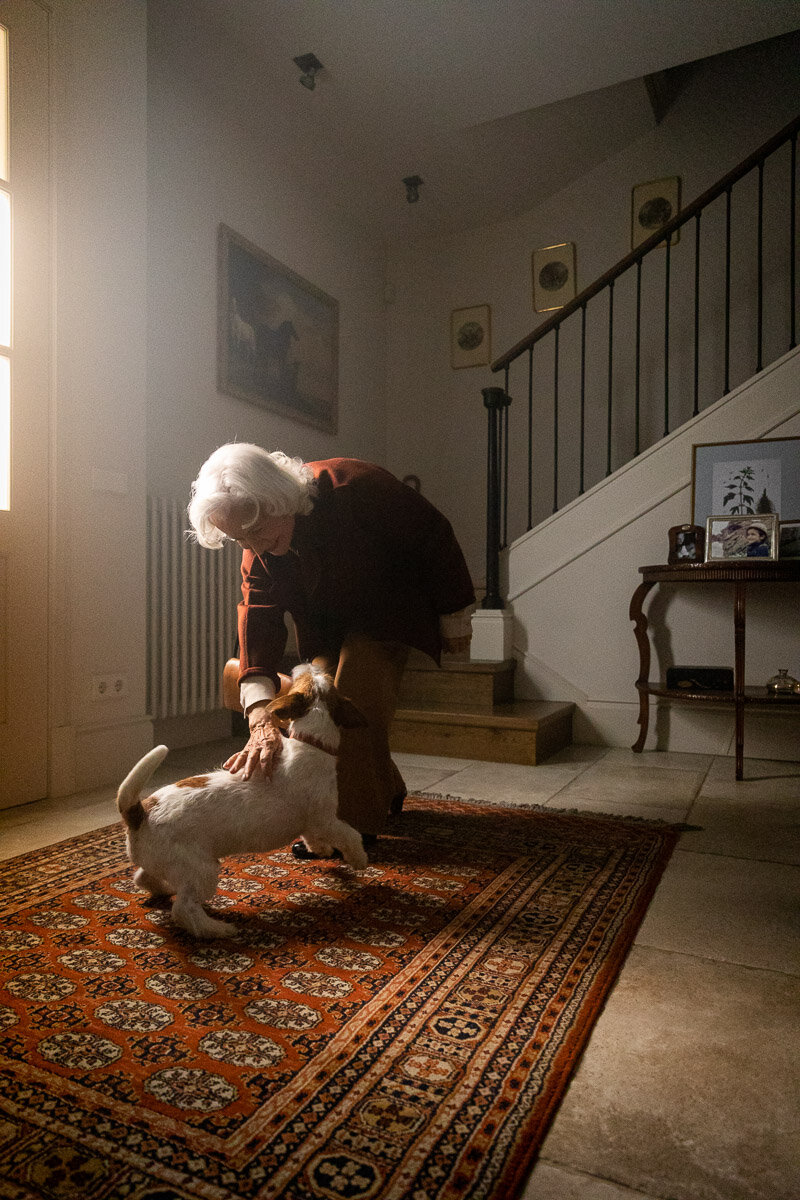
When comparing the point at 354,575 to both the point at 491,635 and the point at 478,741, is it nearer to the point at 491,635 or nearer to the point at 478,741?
the point at 478,741

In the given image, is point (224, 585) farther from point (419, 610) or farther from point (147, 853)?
point (147, 853)

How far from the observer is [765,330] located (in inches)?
174

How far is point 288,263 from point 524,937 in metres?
4.01

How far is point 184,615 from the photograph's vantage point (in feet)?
10.6

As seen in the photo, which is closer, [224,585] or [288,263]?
[224,585]

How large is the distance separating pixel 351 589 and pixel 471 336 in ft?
12.6

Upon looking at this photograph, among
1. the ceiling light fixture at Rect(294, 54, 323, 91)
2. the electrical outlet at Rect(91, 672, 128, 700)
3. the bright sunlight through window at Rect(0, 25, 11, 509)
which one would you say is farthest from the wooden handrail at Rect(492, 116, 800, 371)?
the electrical outlet at Rect(91, 672, 128, 700)

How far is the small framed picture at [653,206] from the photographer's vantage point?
4621mm

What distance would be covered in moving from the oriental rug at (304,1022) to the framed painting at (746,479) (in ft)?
6.52

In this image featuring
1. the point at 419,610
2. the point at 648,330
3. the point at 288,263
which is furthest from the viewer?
the point at 648,330

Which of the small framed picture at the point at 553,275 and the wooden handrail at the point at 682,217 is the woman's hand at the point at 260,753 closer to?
the wooden handrail at the point at 682,217

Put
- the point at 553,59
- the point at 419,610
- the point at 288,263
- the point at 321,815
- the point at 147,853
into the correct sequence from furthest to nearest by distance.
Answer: the point at 288,263
the point at 553,59
the point at 419,610
the point at 321,815
the point at 147,853

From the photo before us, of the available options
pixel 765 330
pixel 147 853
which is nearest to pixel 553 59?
pixel 765 330

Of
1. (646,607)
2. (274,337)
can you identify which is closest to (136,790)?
(646,607)
